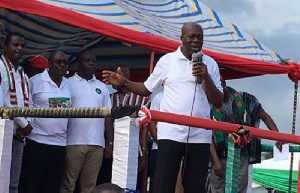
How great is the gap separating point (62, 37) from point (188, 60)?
3.87 m

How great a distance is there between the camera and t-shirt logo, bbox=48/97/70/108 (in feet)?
21.8

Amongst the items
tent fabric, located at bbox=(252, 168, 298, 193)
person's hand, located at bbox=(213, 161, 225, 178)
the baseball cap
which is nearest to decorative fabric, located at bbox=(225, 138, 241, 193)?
person's hand, located at bbox=(213, 161, 225, 178)

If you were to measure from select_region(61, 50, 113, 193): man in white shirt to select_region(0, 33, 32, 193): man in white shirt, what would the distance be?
834 millimetres

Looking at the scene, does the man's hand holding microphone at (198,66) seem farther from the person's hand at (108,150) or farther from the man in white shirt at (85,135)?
the person's hand at (108,150)

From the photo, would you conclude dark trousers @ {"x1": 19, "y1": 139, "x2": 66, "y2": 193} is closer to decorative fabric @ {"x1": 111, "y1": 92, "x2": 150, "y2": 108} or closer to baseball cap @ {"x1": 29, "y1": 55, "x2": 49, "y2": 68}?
baseball cap @ {"x1": 29, "y1": 55, "x2": 49, "y2": 68}

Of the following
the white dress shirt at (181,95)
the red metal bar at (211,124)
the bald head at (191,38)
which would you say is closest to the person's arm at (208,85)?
the white dress shirt at (181,95)

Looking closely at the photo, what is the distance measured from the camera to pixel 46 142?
650 cm

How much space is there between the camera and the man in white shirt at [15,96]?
5.99 m

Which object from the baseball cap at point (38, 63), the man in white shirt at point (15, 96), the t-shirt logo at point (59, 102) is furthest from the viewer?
the baseball cap at point (38, 63)

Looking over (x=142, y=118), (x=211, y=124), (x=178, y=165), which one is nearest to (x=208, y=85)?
(x=211, y=124)

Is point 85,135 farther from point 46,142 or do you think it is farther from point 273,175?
point 273,175

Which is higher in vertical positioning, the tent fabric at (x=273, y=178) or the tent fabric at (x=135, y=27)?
the tent fabric at (x=135, y=27)

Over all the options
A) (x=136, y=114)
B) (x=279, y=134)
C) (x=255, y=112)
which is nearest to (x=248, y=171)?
(x=255, y=112)

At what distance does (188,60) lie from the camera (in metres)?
5.53
